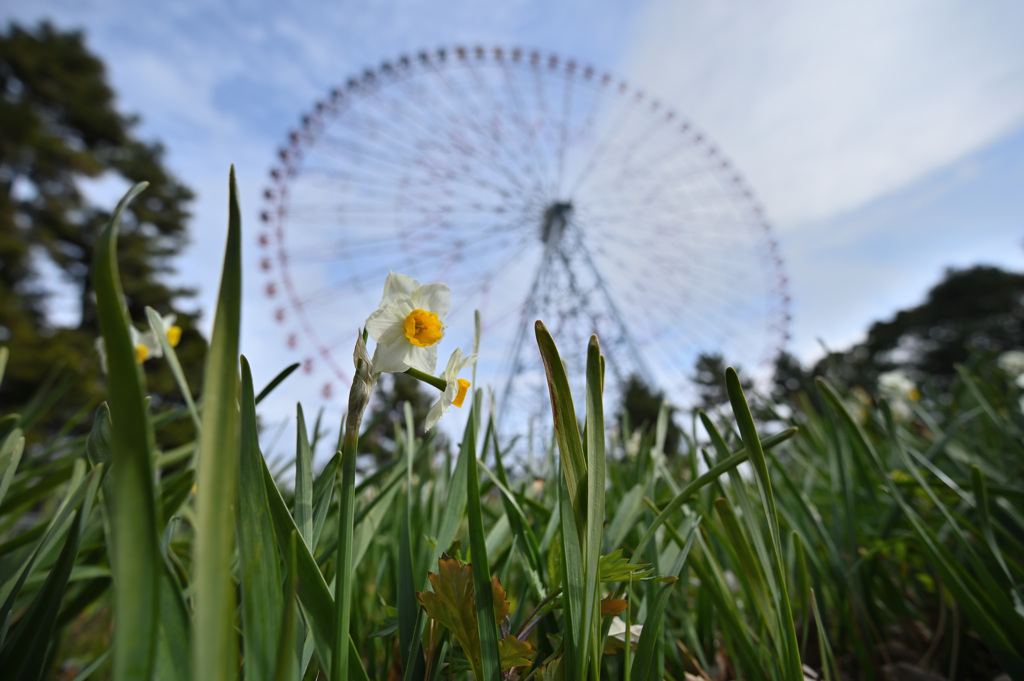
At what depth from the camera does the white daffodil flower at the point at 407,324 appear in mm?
342

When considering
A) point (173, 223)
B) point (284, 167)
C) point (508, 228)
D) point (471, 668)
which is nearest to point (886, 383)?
point (471, 668)

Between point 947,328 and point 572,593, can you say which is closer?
point 572,593

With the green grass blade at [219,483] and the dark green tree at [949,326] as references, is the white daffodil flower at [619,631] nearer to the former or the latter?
the green grass blade at [219,483]

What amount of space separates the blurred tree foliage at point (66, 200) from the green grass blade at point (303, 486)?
11.7 metres

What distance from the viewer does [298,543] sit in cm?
27

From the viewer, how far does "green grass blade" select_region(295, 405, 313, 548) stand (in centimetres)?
33

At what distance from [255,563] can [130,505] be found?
0.29ft

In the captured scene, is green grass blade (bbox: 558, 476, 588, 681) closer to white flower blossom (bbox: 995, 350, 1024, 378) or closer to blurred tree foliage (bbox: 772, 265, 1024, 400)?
white flower blossom (bbox: 995, 350, 1024, 378)

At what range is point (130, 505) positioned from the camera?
0.18 metres

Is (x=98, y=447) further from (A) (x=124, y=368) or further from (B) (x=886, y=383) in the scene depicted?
(B) (x=886, y=383)

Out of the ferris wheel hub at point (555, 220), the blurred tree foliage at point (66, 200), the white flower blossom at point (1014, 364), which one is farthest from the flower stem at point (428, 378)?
the blurred tree foliage at point (66, 200)

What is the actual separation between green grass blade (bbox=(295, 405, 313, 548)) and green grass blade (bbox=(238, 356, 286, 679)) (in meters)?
0.05

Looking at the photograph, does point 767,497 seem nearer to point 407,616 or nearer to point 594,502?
point 594,502

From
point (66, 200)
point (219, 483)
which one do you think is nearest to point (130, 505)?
point (219, 483)
